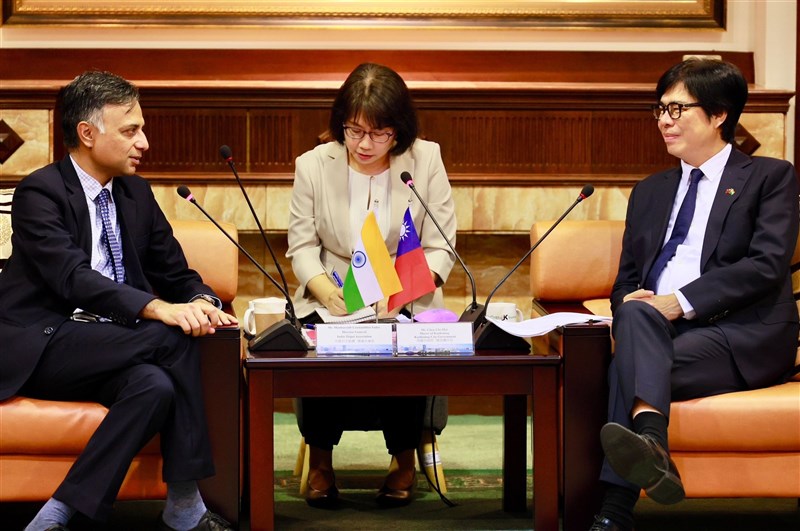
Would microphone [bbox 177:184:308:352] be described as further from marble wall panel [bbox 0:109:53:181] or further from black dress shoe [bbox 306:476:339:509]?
marble wall panel [bbox 0:109:53:181]

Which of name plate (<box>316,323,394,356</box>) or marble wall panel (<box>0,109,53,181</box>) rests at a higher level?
marble wall panel (<box>0,109,53,181</box>)

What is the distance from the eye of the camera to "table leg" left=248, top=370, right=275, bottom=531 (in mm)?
3098

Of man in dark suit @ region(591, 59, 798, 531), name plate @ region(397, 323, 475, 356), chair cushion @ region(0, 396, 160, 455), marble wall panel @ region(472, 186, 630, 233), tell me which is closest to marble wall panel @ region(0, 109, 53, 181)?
marble wall panel @ region(472, 186, 630, 233)

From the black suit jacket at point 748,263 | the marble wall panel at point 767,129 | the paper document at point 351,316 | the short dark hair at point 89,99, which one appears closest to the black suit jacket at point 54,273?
the short dark hair at point 89,99

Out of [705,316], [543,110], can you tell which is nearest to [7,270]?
[705,316]

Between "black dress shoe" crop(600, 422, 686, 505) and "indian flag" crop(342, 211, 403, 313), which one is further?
"indian flag" crop(342, 211, 403, 313)

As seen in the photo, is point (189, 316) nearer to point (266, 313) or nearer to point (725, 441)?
point (266, 313)

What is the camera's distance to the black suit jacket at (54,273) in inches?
122

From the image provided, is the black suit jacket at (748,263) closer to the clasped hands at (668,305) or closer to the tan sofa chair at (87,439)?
the clasped hands at (668,305)

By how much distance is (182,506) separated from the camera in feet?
9.93

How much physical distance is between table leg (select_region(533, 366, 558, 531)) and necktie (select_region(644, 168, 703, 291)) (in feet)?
1.86

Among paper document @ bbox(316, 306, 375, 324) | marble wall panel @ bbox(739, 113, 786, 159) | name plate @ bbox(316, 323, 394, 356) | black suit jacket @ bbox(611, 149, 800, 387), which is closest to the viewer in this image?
name plate @ bbox(316, 323, 394, 356)

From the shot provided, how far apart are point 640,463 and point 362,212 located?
142cm

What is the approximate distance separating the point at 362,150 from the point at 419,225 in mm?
330
